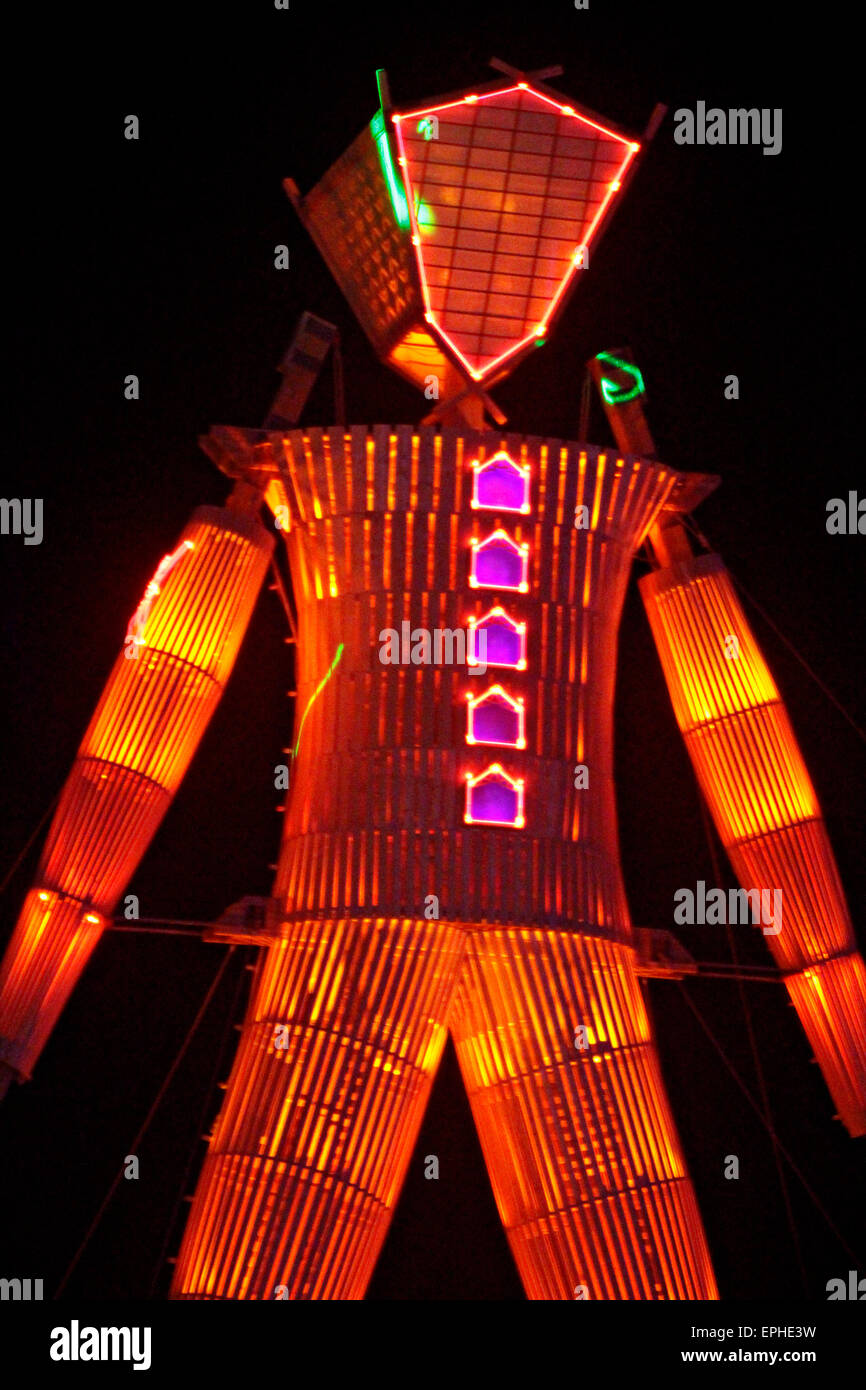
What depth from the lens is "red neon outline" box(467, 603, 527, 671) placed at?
40.3 feet

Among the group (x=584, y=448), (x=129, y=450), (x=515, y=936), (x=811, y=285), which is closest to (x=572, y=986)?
(x=515, y=936)

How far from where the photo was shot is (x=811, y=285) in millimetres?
15625

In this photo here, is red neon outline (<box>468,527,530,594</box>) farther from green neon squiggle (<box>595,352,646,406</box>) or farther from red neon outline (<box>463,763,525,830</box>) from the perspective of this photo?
green neon squiggle (<box>595,352,646,406</box>)

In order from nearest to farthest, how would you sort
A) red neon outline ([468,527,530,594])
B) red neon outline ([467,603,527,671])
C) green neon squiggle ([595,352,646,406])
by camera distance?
red neon outline ([467,603,527,671]), red neon outline ([468,527,530,594]), green neon squiggle ([595,352,646,406])

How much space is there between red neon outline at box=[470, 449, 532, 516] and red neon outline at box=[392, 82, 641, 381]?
0.67 m

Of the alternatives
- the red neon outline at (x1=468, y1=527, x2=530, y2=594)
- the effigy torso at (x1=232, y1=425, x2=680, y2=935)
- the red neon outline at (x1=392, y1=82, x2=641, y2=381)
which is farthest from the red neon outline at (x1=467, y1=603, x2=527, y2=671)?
the red neon outline at (x1=392, y1=82, x2=641, y2=381)

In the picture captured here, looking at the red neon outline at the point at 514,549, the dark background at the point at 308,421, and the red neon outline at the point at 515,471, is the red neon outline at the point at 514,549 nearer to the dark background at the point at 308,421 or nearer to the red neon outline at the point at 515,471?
the red neon outline at the point at 515,471

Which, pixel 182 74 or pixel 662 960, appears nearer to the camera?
pixel 662 960

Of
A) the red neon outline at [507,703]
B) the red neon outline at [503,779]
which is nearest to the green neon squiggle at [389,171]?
the red neon outline at [507,703]

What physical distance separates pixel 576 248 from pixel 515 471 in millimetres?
1521

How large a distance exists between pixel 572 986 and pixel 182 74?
22.4 ft

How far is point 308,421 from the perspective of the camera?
14.9 meters

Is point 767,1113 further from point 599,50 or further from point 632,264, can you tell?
point 599,50
